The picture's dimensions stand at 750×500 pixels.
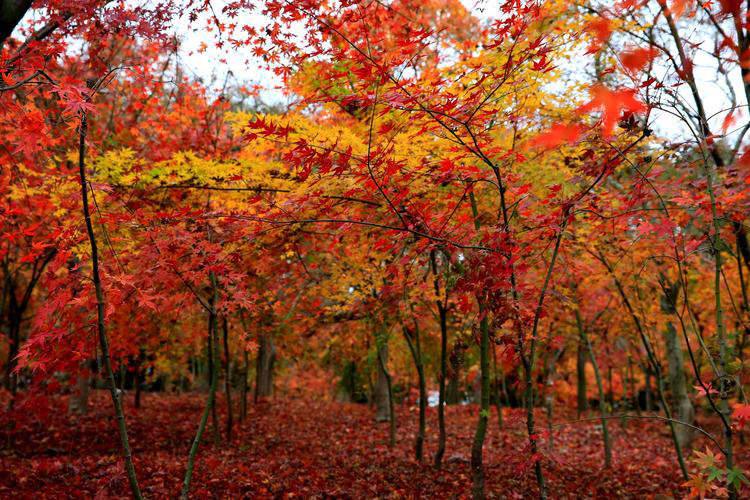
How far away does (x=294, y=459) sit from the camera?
8.71 meters

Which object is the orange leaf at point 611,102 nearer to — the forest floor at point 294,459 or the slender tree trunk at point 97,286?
the forest floor at point 294,459

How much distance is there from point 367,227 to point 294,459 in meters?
5.59

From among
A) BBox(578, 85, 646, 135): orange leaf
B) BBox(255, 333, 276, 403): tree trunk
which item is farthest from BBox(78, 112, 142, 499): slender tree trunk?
BBox(255, 333, 276, 403): tree trunk

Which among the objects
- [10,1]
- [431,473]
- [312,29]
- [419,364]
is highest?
[312,29]

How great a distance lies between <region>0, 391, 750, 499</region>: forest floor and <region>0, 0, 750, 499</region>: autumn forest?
0.08 m

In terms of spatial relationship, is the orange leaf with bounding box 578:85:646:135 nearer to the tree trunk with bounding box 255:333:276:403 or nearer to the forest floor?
the forest floor

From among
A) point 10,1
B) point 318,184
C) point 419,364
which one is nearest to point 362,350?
point 419,364

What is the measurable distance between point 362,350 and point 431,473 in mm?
8100

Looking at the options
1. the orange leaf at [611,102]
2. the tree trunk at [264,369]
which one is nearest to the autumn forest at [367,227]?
the orange leaf at [611,102]

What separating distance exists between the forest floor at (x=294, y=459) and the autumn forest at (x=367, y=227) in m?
0.08

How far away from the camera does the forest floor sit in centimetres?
652

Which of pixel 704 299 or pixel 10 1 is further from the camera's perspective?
pixel 704 299

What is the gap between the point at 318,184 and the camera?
4336 millimetres

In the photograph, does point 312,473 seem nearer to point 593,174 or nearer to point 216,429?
point 216,429
